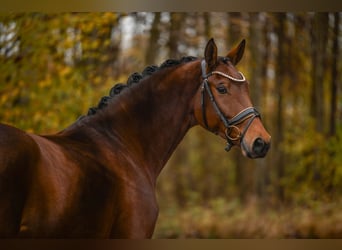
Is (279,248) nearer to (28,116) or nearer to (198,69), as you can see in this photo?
(198,69)

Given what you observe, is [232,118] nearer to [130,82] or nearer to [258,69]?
[130,82]

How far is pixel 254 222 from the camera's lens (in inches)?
268

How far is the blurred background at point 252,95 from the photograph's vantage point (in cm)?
648

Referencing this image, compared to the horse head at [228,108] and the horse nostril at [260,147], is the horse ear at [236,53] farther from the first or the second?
the horse nostril at [260,147]

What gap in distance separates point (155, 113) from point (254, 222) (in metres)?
3.59

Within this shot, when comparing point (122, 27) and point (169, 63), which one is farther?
point (122, 27)

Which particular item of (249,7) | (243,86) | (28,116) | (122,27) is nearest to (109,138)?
(243,86)

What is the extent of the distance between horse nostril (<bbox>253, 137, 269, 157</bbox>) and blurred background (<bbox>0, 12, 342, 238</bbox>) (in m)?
3.33

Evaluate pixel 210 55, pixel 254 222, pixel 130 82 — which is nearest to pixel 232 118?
pixel 210 55

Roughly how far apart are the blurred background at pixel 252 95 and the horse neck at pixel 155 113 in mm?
2949

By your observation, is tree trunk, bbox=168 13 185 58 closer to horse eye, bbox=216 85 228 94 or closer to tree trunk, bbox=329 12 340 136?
tree trunk, bbox=329 12 340 136

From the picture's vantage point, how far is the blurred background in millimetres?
6477

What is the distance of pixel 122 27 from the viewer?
6.93 meters

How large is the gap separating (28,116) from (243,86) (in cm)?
362
